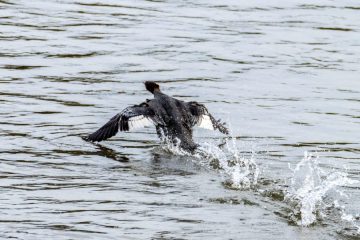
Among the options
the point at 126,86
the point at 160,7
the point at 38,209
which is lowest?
the point at 38,209

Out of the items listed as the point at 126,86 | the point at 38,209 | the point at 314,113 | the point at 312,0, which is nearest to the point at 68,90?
the point at 126,86

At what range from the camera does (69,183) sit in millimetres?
9180

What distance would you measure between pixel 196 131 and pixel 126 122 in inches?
46.6

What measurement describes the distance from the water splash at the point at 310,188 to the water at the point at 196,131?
0.06ft

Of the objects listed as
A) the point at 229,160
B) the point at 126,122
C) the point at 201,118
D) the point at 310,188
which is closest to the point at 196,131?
the point at 201,118

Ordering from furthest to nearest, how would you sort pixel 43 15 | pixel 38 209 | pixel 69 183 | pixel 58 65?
1. pixel 43 15
2. pixel 58 65
3. pixel 69 183
4. pixel 38 209

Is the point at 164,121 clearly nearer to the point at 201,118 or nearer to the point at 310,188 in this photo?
the point at 201,118

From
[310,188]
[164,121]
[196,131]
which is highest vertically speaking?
[164,121]

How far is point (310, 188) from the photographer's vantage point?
29.8 ft

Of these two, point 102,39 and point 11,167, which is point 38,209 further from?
point 102,39

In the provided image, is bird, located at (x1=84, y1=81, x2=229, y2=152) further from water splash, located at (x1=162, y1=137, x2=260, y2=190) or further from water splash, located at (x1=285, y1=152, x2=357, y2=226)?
water splash, located at (x1=285, y1=152, x2=357, y2=226)

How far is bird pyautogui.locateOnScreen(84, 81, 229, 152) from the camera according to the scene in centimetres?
1077

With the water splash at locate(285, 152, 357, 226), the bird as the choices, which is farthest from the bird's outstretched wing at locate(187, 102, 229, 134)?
the water splash at locate(285, 152, 357, 226)

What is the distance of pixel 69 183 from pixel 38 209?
900 mm
